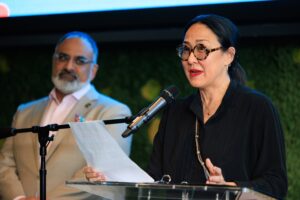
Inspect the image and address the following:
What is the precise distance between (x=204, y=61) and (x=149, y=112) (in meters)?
0.55

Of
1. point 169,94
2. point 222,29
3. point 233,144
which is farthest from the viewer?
point 222,29

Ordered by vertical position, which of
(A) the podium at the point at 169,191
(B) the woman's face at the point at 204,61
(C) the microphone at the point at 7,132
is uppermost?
(B) the woman's face at the point at 204,61

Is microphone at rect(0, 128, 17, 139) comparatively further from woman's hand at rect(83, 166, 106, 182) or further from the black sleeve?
the black sleeve

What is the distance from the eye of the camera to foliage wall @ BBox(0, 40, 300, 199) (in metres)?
4.22

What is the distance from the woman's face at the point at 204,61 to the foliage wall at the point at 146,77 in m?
1.23

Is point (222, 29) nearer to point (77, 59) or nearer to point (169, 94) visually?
point (169, 94)

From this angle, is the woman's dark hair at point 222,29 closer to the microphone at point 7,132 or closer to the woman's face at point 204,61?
the woman's face at point 204,61

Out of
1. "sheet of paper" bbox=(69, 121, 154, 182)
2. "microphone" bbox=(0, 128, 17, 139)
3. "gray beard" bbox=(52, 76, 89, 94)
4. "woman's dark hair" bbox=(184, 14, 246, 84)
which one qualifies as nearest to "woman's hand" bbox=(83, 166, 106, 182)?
"sheet of paper" bbox=(69, 121, 154, 182)

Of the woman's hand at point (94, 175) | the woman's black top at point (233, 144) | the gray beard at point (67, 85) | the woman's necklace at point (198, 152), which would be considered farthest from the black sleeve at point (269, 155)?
the gray beard at point (67, 85)

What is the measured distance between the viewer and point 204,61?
3.04 m

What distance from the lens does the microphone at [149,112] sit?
255 cm

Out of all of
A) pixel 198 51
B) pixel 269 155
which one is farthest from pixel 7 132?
pixel 269 155

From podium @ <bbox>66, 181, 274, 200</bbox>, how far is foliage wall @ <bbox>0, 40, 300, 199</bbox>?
1.98 m

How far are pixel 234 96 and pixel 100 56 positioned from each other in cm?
185
